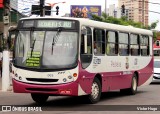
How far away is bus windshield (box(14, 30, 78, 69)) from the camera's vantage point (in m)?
13.3

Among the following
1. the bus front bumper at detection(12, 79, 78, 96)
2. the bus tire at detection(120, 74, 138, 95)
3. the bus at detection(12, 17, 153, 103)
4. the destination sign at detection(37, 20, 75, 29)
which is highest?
the destination sign at detection(37, 20, 75, 29)

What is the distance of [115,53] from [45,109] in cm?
448

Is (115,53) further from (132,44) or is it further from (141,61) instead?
(141,61)

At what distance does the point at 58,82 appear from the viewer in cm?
1320

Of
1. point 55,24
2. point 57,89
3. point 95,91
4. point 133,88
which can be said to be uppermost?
point 55,24

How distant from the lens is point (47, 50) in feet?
44.0

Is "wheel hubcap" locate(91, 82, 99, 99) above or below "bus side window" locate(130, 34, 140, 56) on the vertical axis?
below

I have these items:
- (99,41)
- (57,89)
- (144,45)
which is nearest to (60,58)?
(57,89)

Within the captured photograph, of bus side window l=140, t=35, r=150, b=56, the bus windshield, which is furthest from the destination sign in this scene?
bus side window l=140, t=35, r=150, b=56

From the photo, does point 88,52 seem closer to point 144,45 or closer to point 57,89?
point 57,89

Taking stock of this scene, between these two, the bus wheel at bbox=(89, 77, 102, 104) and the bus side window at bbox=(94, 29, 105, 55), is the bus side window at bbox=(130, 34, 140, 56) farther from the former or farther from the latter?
the bus wheel at bbox=(89, 77, 102, 104)

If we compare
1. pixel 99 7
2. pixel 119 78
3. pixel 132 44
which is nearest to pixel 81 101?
pixel 119 78

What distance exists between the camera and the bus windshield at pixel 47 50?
43.5 ft

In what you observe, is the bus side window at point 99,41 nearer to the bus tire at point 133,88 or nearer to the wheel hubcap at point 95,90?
the wheel hubcap at point 95,90
